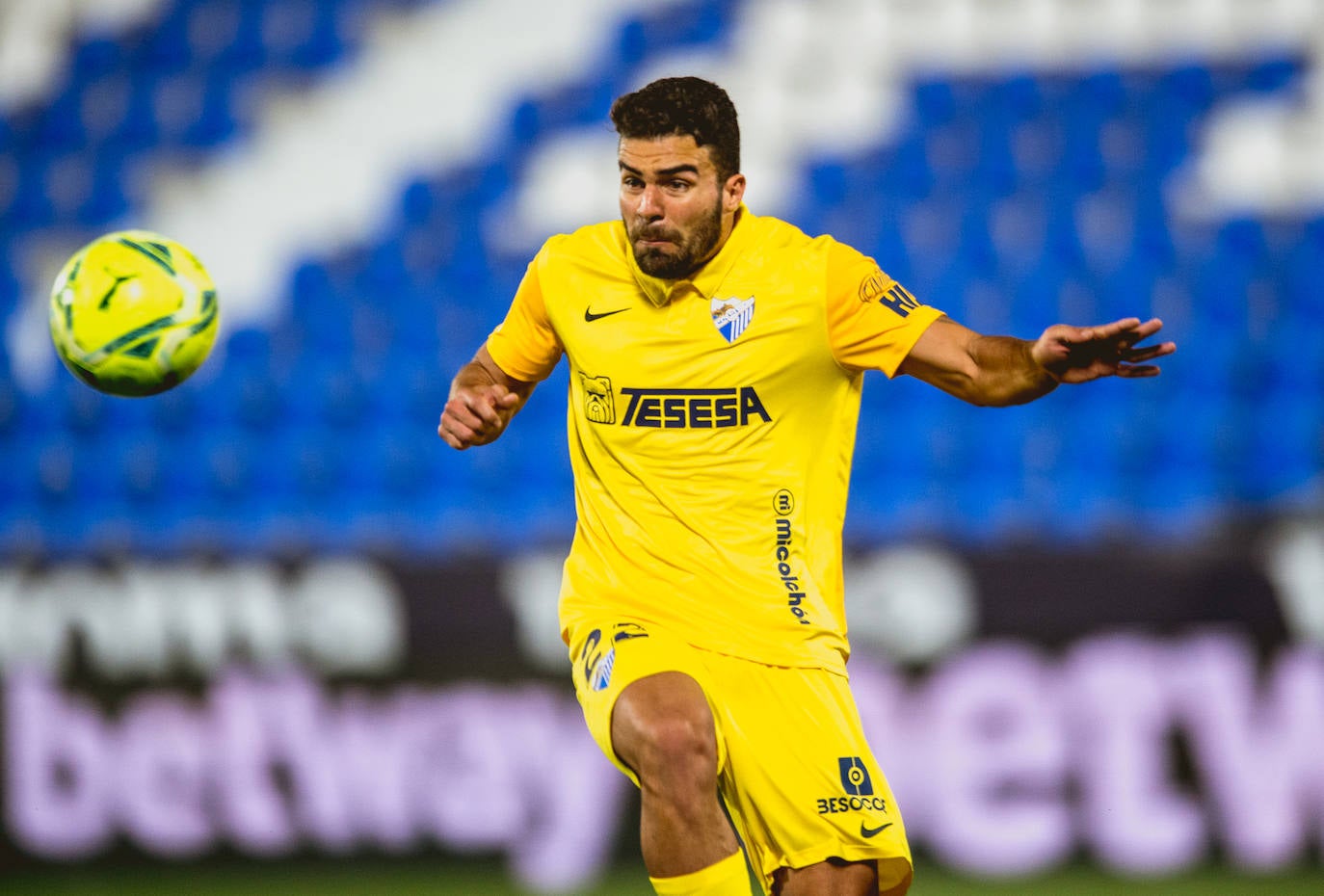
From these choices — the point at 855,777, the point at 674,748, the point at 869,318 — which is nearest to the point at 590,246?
the point at 869,318

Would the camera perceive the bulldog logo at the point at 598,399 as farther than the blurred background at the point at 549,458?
No

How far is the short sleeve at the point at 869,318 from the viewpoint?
11.7ft

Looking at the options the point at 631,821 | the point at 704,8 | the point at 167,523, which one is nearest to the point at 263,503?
the point at 167,523

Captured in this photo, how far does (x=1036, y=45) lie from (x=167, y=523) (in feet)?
16.7

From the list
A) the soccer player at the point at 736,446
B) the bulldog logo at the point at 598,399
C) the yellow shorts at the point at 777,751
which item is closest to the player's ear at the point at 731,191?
the soccer player at the point at 736,446

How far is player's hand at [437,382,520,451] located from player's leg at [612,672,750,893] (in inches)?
28.3

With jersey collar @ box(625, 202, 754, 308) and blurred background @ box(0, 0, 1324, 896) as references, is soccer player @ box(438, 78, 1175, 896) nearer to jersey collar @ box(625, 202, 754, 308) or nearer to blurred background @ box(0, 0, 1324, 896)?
jersey collar @ box(625, 202, 754, 308)

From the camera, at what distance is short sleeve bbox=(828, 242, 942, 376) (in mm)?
3561

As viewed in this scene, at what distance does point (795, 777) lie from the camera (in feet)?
11.3

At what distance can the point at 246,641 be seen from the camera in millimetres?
6352

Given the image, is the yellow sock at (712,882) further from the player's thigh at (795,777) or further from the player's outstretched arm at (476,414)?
the player's outstretched arm at (476,414)

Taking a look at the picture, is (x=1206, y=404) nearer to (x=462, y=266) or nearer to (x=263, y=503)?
(x=462, y=266)

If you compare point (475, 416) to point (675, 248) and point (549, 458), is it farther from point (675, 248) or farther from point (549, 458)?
point (549, 458)

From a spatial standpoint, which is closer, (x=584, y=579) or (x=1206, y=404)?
(x=584, y=579)
